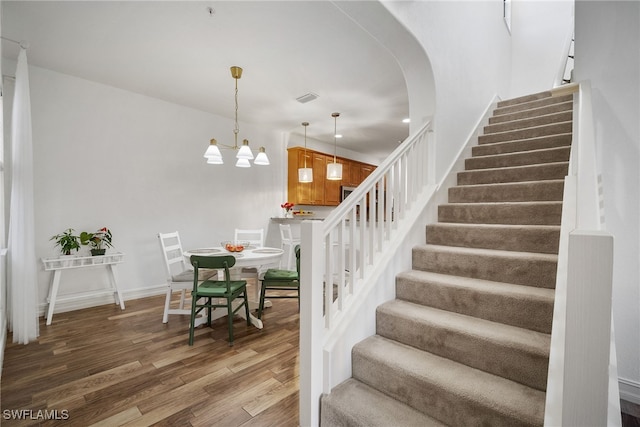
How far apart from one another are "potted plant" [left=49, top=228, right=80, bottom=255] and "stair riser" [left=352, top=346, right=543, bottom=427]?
3.30 meters

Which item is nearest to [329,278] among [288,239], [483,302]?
[483,302]

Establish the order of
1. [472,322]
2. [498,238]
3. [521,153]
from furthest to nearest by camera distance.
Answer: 1. [521,153]
2. [498,238]
3. [472,322]

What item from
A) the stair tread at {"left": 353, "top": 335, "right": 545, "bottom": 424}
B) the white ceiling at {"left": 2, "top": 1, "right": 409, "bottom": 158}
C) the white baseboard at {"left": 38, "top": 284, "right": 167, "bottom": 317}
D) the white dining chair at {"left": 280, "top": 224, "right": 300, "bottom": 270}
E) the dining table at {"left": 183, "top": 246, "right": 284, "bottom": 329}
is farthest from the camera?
the white dining chair at {"left": 280, "top": 224, "right": 300, "bottom": 270}

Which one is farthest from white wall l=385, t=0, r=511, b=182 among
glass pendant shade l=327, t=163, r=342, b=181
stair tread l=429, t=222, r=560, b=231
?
glass pendant shade l=327, t=163, r=342, b=181

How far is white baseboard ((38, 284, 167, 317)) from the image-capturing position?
3154 millimetres

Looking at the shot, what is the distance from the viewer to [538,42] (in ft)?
17.1

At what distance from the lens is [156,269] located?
3936mm

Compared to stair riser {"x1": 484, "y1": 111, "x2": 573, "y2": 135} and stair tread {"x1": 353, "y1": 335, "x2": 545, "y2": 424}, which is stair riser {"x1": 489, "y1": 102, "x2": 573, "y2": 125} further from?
stair tread {"x1": 353, "y1": 335, "x2": 545, "y2": 424}

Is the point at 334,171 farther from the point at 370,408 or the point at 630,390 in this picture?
the point at 630,390

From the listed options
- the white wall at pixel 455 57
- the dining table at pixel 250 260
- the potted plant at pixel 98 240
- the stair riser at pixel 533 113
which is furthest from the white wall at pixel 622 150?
the potted plant at pixel 98 240

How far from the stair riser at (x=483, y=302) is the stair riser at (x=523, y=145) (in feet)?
6.63

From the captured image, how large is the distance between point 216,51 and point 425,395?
10.5 ft

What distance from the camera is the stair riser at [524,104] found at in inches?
143

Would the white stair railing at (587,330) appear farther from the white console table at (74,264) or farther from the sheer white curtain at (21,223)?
the white console table at (74,264)
